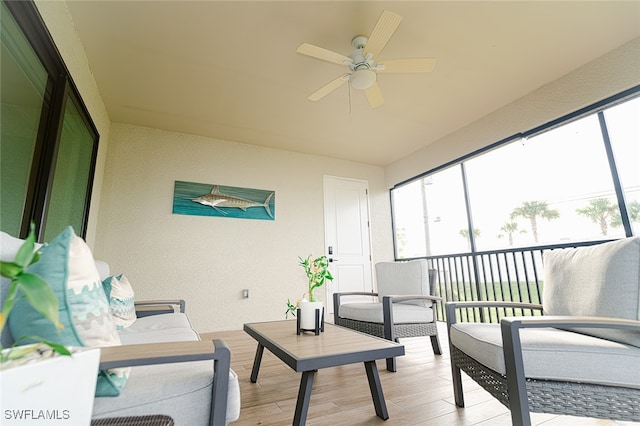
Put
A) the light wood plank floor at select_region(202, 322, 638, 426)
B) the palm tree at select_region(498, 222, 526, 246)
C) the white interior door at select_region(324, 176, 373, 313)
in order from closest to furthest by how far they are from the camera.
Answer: the light wood plank floor at select_region(202, 322, 638, 426), the palm tree at select_region(498, 222, 526, 246), the white interior door at select_region(324, 176, 373, 313)

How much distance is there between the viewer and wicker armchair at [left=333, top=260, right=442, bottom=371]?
7.57 ft

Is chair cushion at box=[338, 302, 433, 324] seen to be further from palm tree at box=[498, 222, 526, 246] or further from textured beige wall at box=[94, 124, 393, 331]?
textured beige wall at box=[94, 124, 393, 331]

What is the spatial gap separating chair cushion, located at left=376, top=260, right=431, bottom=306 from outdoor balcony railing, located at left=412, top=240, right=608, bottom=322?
24 centimetres

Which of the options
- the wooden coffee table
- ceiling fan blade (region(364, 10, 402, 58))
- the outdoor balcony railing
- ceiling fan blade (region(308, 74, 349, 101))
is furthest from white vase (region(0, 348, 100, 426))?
the outdoor balcony railing

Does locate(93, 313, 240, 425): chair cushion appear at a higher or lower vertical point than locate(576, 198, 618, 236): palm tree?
lower

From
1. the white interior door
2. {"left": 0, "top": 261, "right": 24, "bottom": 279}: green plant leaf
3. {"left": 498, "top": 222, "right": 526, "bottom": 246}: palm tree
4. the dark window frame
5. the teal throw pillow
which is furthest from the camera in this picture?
the white interior door

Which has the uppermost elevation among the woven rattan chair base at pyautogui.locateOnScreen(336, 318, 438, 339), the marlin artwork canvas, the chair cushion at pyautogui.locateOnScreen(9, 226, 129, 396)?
the marlin artwork canvas

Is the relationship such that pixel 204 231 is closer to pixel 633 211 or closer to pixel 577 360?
pixel 577 360

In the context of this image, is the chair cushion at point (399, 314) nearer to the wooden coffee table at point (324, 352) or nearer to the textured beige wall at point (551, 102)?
the wooden coffee table at point (324, 352)

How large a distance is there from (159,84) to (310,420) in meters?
3.24

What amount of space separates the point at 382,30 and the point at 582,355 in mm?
2050

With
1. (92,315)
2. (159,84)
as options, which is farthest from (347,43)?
(92,315)

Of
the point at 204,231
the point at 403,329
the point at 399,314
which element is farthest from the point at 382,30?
the point at 204,231

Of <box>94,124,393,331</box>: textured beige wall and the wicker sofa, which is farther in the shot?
<box>94,124,393,331</box>: textured beige wall
